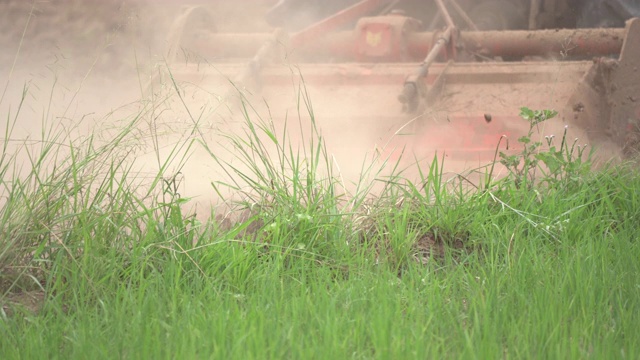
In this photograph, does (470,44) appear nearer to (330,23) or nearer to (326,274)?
(330,23)

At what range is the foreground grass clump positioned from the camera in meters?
1.94

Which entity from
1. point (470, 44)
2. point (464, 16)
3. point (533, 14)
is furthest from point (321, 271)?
point (533, 14)

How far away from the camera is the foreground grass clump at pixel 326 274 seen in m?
1.94

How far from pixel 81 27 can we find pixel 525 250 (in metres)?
3.13

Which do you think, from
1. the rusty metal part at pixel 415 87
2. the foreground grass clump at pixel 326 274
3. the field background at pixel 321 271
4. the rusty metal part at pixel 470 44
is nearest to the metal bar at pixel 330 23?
the rusty metal part at pixel 470 44

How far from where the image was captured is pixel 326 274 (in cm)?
241

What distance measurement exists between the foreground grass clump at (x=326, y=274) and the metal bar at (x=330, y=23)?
1.82 meters

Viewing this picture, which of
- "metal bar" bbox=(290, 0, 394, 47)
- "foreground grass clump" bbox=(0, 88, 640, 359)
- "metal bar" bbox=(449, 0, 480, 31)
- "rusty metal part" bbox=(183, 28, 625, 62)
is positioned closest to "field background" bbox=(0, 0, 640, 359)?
"foreground grass clump" bbox=(0, 88, 640, 359)

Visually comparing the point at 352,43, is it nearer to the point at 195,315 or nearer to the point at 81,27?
the point at 81,27

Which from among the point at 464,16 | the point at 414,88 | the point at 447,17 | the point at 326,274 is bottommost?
the point at 326,274

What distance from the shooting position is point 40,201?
7.98 feet

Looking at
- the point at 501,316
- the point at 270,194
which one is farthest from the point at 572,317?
the point at 270,194

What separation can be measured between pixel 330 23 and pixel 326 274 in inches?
98.0

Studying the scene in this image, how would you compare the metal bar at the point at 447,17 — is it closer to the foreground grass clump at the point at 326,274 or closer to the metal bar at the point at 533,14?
the metal bar at the point at 533,14
